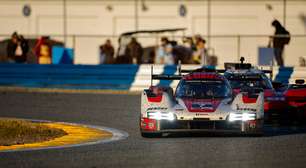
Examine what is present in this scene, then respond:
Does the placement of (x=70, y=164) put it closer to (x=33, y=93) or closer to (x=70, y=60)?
(x=33, y=93)

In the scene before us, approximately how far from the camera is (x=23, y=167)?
556 inches

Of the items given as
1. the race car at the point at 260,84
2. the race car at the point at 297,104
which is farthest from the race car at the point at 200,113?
the race car at the point at 297,104

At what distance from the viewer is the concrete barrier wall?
107 feet

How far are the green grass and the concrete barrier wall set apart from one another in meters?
12.5

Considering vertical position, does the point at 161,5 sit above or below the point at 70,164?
above

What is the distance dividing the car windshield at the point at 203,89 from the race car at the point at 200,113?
0.17ft

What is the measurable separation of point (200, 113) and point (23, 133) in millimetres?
3087

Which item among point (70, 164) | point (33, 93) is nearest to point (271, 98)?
point (70, 164)

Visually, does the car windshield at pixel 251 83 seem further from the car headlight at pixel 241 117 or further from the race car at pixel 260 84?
the car headlight at pixel 241 117

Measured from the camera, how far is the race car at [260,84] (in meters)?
21.4

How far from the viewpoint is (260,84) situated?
22344 mm

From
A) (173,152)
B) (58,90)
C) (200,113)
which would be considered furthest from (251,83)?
(58,90)

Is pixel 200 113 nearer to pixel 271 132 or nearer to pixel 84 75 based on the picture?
pixel 271 132

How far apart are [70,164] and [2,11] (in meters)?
30.3
